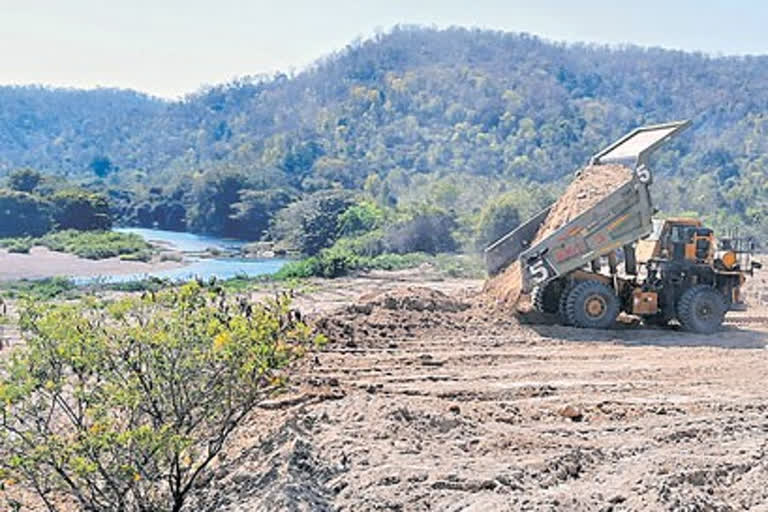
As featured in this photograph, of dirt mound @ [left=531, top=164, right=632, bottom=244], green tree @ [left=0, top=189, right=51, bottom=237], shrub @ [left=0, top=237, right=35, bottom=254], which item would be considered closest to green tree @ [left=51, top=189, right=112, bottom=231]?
green tree @ [left=0, top=189, right=51, bottom=237]

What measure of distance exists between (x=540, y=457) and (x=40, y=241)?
131ft

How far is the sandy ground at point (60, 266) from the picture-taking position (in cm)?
3238

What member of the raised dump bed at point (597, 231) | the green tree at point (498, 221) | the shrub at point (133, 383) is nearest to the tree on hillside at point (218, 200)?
the green tree at point (498, 221)

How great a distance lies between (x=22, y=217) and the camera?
1849 inches

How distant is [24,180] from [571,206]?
4961cm

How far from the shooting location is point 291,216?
154ft

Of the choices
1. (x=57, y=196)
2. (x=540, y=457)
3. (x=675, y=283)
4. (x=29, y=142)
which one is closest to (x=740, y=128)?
(x=57, y=196)

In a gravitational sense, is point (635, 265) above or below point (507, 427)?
above

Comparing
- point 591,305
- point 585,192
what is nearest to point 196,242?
point 585,192

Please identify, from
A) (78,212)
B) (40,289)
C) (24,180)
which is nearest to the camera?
(40,289)

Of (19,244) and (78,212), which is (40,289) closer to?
(19,244)

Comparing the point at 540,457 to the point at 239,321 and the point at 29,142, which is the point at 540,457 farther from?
the point at 29,142

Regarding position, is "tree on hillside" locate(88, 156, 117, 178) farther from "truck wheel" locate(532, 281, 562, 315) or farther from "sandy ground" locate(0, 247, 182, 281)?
"truck wheel" locate(532, 281, 562, 315)

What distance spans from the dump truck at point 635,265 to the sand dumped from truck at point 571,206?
27 cm
